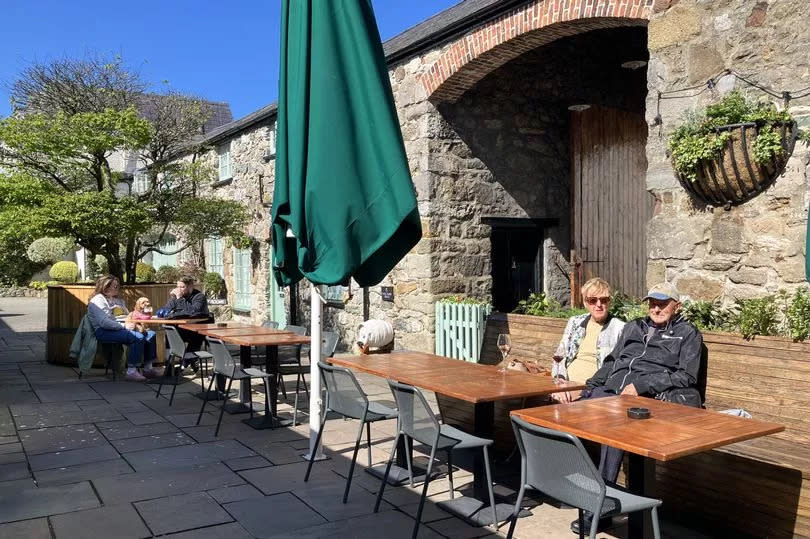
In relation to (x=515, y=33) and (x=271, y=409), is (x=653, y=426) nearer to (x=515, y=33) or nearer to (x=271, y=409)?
(x=271, y=409)

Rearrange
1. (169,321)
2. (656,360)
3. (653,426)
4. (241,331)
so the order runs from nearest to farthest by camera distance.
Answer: (653,426) < (656,360) < (241,331) < (169,321)

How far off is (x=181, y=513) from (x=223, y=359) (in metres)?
2.02

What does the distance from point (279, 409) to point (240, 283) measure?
8114 mm

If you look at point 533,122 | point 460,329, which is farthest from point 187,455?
point 533,122

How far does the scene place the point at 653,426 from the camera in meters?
2.84

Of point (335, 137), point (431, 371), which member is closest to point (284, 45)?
point (335, 137)

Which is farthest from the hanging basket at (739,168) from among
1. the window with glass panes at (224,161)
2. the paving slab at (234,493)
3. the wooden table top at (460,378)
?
the window with glass panes at (224,161)

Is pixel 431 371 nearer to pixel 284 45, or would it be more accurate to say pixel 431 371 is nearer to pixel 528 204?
pixel 284 45

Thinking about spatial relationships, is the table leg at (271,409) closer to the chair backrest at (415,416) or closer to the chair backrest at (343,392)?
the chair backrest at (343,392)

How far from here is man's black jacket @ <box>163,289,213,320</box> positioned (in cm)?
792

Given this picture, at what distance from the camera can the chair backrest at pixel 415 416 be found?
3.46 meters

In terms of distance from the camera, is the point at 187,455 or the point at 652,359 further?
the point at 187,455

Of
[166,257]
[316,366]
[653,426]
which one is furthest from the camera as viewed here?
[166,257]

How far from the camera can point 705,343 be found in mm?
4305
